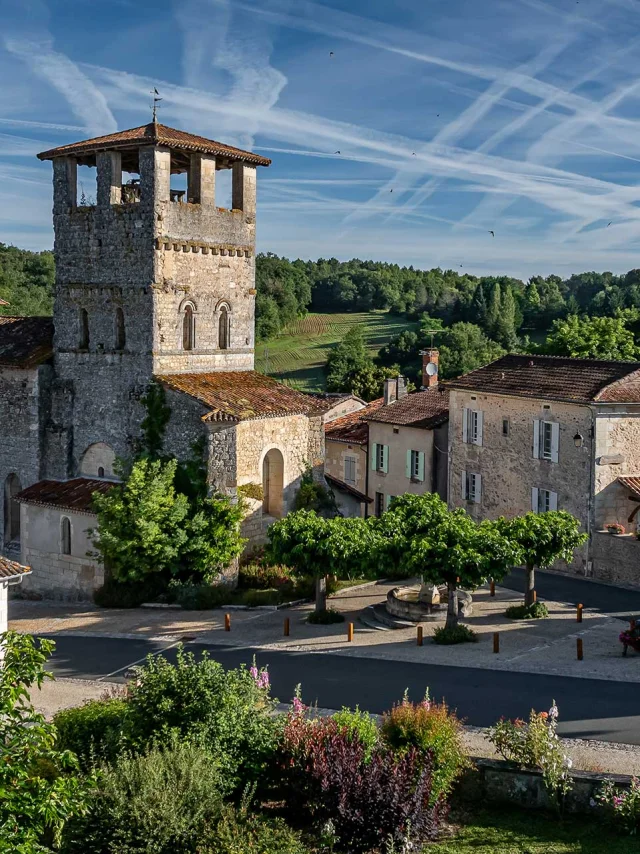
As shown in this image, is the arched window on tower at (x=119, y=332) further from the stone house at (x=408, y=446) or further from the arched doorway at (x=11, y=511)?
the stone house at (x=408, y=446)

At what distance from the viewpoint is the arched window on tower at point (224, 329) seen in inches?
1350

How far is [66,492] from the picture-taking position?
107ft

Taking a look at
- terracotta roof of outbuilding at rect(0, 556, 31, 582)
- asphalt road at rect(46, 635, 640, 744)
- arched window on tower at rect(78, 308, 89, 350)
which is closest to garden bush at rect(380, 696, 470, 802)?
asphalt road at rect(46, 635, 640, 744)

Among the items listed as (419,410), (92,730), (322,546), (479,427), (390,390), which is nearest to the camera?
(92,730)

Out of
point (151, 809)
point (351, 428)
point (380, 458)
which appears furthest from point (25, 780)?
point (351, 428)

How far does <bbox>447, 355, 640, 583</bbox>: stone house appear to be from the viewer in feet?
108

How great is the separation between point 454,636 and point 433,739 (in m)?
9.98

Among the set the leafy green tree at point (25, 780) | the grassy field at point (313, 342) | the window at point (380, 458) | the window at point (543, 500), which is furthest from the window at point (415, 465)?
the grassy field at point (313, 342)

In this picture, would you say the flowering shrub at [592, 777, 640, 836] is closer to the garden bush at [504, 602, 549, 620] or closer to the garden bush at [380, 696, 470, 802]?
the garden bush at [380, 696, 470, 802]

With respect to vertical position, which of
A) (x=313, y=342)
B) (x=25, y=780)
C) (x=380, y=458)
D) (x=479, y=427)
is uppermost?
(x=313, y=342)

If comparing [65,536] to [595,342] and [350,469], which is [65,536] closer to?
[350,469]

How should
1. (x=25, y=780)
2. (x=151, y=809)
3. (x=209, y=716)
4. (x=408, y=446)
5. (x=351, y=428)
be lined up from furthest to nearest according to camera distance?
(x=351, y=428), (x=408, y=446), (x=209, y=716), (x=151, y=809), (x=25, y=780)

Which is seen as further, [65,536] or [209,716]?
[65,536]

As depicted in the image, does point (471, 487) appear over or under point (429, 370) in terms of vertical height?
under
